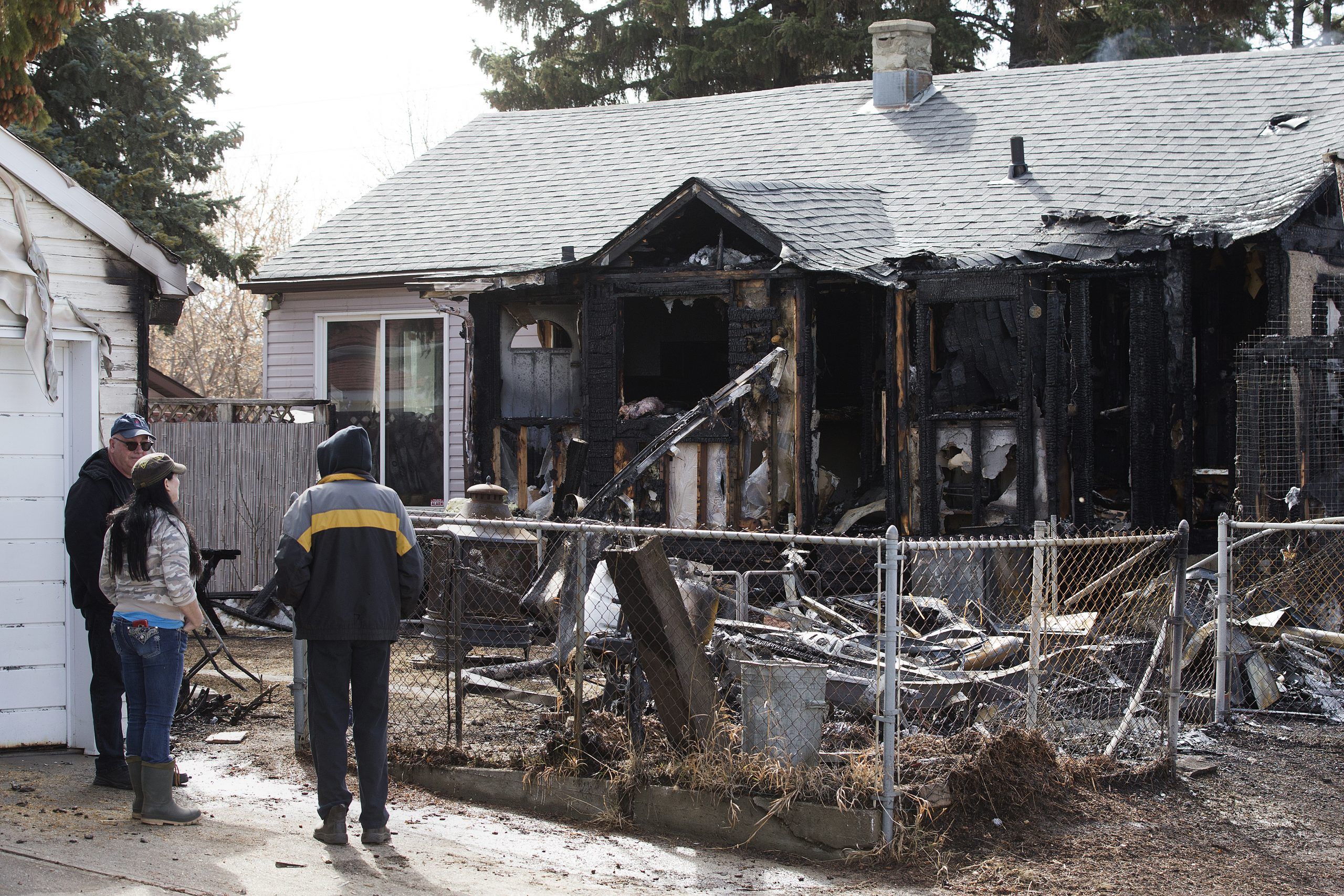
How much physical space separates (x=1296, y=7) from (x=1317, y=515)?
21325 mm

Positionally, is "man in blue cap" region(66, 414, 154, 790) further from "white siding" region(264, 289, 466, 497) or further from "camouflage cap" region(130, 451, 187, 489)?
"white siding" region(264, 289, 466, 497)

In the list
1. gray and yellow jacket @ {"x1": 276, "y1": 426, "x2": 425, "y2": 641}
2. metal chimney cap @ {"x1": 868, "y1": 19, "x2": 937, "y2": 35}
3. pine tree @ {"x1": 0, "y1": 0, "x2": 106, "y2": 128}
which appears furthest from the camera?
metal chimney cap @ {"x1": 868, "y1": 19, "x2": 937, "y2": 35}

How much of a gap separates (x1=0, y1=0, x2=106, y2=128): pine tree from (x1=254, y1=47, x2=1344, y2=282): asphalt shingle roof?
11.4 feet

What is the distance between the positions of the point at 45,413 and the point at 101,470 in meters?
0.95

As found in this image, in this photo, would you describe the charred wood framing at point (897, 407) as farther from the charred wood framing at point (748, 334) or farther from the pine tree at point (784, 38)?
the pine tree at point (784, 38)

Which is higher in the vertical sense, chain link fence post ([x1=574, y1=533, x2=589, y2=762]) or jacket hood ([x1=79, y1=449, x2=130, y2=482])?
jacket hood ([x1=79, y1=449, x2=130, y2=482])

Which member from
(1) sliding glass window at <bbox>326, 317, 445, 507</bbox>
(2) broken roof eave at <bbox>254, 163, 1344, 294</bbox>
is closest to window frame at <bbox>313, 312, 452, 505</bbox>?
(1) sliding glass window at <bbox>326, 317, 445, 507</bbox>

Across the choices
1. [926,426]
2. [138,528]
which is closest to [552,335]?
[926,426]

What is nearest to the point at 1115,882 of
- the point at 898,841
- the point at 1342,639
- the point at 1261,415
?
the point at 898,841

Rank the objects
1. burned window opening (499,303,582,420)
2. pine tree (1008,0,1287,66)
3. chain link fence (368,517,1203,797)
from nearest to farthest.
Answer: chain link fence (368,517,1203,797)
burned window opening (499,303,582,420)
pine tree (1008,0,1287,66)

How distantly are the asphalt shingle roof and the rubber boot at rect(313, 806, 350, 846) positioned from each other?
22.9 feet

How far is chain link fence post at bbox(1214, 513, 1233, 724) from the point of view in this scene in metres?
8.07

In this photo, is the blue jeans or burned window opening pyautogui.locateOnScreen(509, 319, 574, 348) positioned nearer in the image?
the blue jeans

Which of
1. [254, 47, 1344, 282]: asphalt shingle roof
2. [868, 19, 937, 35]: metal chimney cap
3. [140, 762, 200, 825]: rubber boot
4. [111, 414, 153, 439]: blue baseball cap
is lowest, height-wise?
[140, 762, 200, 825]: rubber boot
